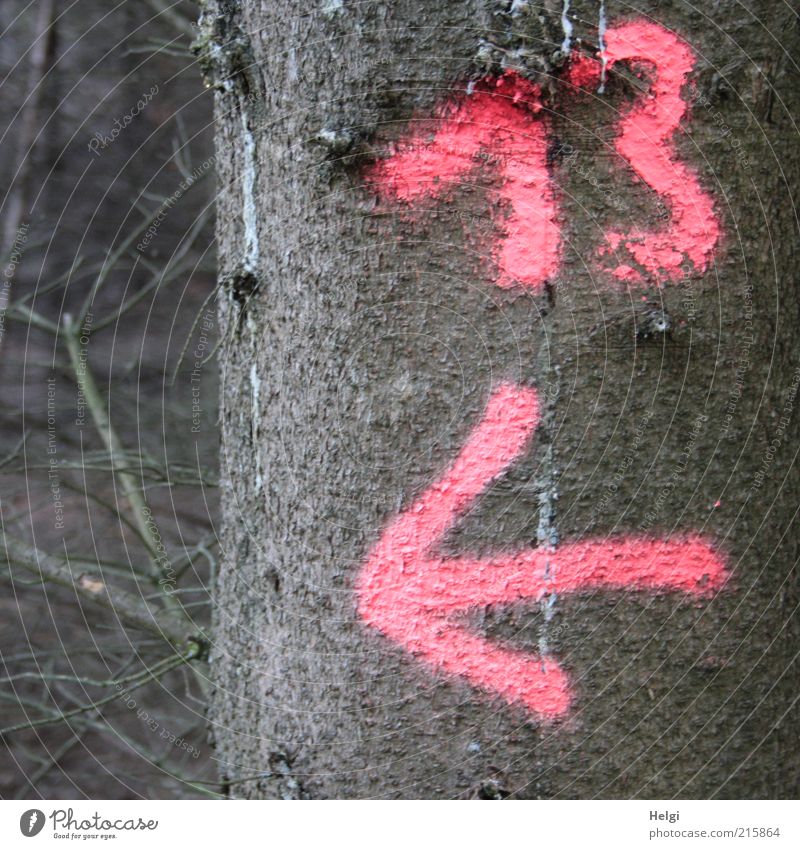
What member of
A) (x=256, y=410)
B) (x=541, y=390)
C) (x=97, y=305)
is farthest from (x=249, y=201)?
(x=97, y=305)

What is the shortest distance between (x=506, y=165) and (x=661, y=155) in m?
0.10

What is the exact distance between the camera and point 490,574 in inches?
24.1

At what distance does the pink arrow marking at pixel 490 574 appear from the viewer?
61 centimetres

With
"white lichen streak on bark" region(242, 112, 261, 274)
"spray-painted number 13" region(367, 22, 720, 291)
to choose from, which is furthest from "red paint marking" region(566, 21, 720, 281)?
"white lichen streak on bark" region(242, 112, 261, 274)

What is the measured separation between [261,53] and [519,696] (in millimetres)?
476

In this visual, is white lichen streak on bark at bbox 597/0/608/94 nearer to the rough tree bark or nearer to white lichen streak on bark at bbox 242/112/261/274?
the rough tree bark

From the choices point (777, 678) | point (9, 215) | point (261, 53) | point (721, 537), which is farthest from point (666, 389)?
point (9, 215)

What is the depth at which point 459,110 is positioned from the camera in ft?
1.98

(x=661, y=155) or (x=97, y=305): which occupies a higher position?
(x=661, y=155)

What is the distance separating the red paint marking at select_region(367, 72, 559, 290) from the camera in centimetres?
60

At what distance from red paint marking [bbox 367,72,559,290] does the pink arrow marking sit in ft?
0.28

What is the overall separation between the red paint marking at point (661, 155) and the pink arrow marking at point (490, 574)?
122 millimetres

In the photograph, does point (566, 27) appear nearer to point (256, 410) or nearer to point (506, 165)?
point (506, 165)
